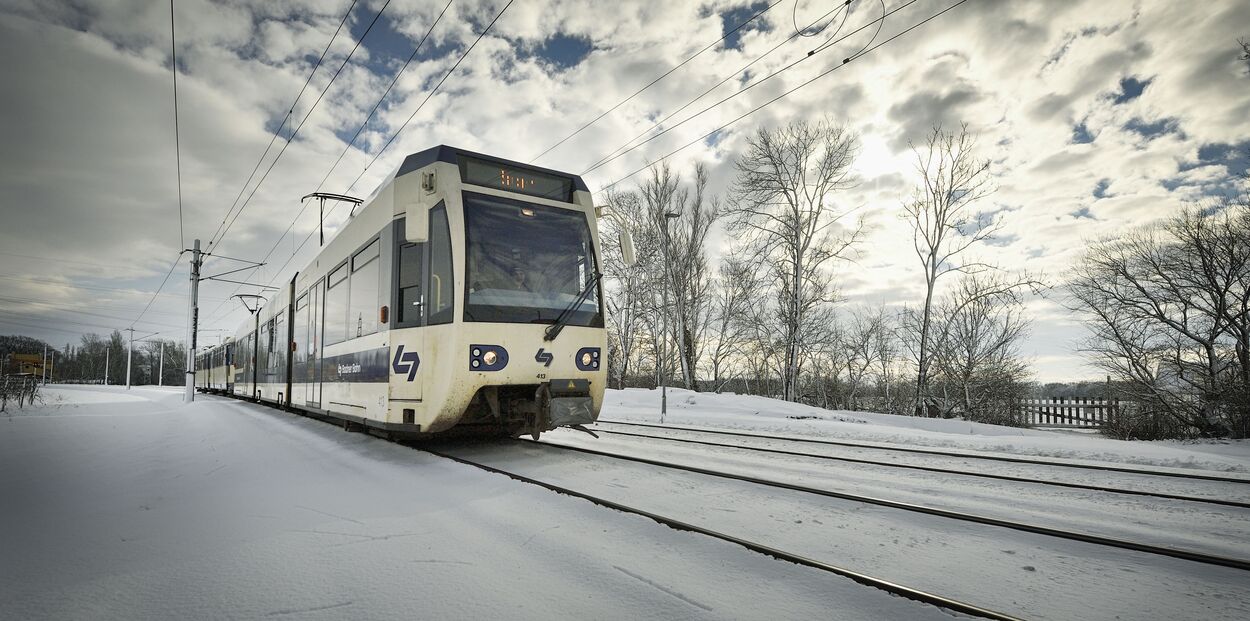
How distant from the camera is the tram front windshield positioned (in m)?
5.96

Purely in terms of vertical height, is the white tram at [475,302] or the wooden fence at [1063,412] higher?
the white tram at [475,302]

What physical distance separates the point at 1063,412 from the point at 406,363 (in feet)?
77.7

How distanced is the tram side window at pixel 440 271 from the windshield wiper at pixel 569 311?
1135 mm

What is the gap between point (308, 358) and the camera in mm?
9820

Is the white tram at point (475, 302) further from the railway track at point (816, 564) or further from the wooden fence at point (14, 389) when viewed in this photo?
the wooden fence at point (14, 389)

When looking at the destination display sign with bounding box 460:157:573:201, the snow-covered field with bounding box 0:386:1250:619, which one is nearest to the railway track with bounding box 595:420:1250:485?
the snow-covered field with bounding box 0:386:1250:619

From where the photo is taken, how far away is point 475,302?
5.82 metres

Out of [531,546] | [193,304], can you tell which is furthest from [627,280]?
[531,546]

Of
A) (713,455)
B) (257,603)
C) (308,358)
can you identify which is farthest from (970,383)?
(257,603)

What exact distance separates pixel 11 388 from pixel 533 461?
60.6 ft

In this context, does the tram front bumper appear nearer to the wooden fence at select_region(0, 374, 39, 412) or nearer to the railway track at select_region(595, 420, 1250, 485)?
the railway track at select_region(595, 420, 1250, 485)

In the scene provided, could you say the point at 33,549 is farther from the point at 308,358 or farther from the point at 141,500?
the point at 308,358

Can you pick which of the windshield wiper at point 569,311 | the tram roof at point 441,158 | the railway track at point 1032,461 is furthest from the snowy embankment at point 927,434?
the tram roof at point 441,158

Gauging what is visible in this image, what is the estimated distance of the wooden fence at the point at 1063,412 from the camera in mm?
19219
